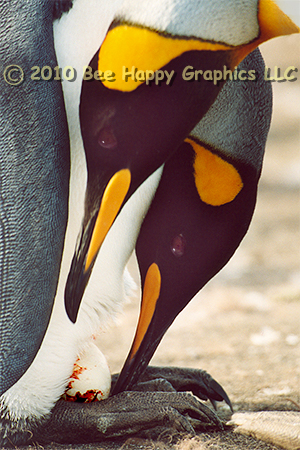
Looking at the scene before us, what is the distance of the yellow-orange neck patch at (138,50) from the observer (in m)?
1.20

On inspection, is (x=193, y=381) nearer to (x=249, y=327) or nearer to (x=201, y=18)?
(x=249, y=327)

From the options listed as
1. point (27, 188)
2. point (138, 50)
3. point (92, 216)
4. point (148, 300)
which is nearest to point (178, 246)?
point (148, 300)

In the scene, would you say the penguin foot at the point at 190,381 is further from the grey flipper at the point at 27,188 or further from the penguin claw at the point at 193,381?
the grey flipper at the point at 27,188

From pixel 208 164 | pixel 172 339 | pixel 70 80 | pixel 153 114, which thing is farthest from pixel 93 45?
pixel 172 339

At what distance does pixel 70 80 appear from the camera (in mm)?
1420

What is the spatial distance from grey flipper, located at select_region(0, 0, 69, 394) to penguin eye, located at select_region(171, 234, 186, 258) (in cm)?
37

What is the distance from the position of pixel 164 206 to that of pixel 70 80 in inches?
17.4

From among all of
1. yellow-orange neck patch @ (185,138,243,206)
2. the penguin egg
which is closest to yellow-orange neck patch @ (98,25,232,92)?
yellow-orange neck patch @ (185,138,243,206)

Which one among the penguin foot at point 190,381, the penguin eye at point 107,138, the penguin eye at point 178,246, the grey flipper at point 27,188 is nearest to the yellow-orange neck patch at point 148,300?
the penguin eye at point 178,246

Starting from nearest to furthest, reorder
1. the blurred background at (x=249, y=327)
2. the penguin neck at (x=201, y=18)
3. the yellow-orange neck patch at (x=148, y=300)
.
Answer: the penguin neck at (x=201, y=18), the yellow-orange neck patch at (x=148, y=300), the blurred background at (x=249, y=327)

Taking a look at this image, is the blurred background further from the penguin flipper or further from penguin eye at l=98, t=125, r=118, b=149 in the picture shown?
penguin eye at l=98, t=125, r=118, b=149

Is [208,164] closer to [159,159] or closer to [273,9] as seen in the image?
[159,159]

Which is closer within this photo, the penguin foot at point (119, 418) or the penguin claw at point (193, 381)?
the penguin foot at point (119, 418)

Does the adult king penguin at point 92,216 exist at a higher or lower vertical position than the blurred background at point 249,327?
higher
